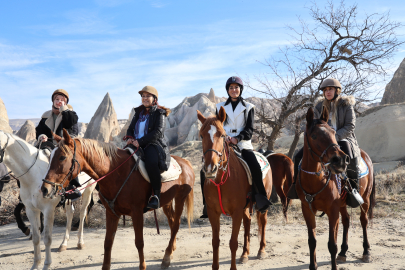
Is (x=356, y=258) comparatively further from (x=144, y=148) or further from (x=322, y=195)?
(x=144, y=148)

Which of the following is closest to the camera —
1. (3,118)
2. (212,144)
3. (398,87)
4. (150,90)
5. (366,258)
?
(212,144)

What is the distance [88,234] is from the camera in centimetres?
781

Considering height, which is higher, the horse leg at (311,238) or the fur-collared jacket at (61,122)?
the fur-collared jacket at (61,122)

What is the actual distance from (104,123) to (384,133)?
31891mm

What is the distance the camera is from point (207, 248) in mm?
6383

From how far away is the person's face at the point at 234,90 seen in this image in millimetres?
5156

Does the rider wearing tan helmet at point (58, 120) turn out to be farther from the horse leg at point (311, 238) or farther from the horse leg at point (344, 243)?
the horse leg at point (344, 243)

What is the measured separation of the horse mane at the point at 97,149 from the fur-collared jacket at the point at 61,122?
1695mm

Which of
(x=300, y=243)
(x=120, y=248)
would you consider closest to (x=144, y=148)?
(x=120, y=248)

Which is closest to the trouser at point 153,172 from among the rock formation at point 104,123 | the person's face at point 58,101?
the person's face at point 58,101

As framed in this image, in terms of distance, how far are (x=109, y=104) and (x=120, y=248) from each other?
37.2 m

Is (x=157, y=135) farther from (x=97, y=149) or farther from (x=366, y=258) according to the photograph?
(x=366, y=258)

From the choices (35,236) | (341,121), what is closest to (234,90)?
(341,121)

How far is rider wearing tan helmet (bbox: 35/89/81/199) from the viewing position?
5934mm
